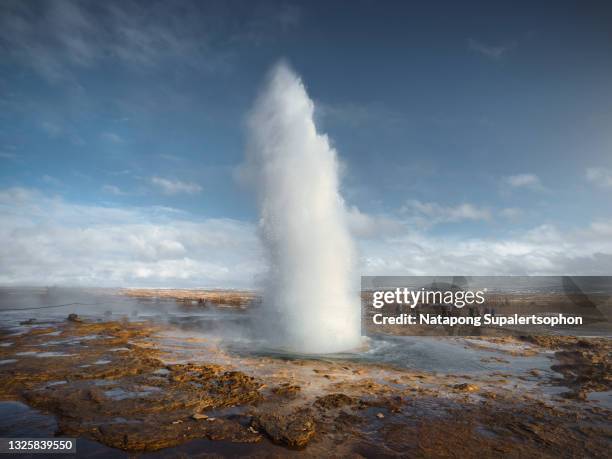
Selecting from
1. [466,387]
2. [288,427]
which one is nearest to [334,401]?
[288,427]

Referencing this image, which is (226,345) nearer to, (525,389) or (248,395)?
(248,395)

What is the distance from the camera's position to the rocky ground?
6691 mm

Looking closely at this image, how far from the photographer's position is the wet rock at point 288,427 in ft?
21.8

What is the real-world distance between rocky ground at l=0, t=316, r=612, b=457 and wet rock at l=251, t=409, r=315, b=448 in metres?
0.02

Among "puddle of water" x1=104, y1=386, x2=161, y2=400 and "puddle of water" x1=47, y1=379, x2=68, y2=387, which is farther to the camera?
"puddle of water" x1=47, y1=379, x2=68, y2=387

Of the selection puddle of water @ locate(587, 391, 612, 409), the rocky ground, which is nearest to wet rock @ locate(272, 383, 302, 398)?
the rocky ground

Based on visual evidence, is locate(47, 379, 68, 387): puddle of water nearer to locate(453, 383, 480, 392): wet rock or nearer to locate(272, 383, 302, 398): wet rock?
locate(272, 383, 302, 398): wet rock

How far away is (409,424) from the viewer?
7.68 m

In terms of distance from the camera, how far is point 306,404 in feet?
29.1

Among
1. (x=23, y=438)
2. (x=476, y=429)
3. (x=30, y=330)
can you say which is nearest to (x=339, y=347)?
(x=476, y=429)

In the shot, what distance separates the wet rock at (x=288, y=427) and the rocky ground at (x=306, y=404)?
2 centimetres

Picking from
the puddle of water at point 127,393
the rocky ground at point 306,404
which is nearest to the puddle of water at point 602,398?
the rocky ground at point 306,404

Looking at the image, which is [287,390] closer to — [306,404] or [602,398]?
[306,404]

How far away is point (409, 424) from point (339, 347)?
32.4ft
